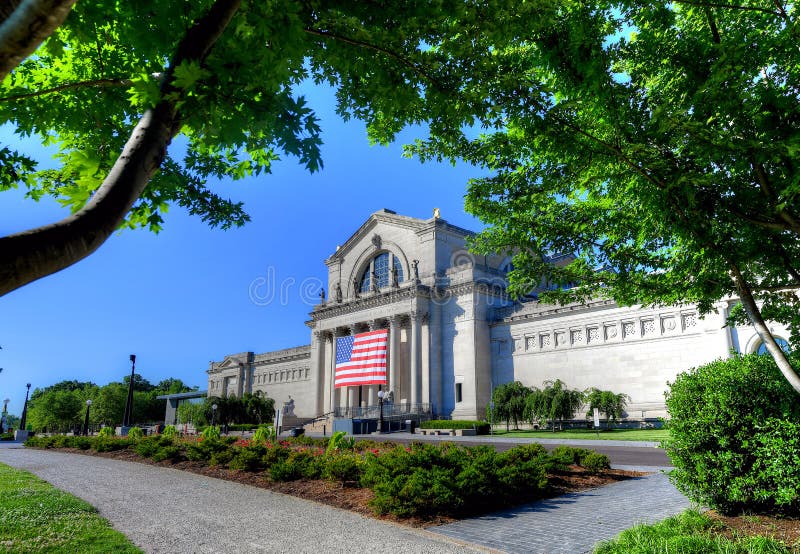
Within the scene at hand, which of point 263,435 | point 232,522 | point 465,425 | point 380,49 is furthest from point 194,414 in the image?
point 380,49

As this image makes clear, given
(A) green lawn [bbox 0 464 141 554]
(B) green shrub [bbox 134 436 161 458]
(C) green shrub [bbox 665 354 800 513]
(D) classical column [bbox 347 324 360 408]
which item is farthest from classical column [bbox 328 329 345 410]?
(C) green shrub [bbox 665 354 800 513]

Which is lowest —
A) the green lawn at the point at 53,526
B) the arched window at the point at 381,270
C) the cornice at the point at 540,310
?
the green lawn at the point at 53,526

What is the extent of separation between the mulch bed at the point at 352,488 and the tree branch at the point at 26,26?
8.05m

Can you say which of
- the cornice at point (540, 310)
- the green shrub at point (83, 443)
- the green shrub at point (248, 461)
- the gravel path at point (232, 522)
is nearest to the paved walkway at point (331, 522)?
the gravel path at point (232, 522)

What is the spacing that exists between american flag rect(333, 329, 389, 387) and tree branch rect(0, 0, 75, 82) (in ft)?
155

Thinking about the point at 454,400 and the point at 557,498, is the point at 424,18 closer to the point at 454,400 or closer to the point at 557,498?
the point at 557,498

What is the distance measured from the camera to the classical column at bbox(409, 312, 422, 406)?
48.4 m

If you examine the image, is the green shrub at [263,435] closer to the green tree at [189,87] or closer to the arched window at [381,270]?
the green tree at [189,87]

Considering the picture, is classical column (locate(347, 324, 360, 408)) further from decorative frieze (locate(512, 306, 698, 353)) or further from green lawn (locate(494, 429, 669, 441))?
green lawn (locate(494, 429, 669, 441))

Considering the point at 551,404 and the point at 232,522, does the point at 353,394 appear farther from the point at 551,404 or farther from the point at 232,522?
the point at 232,522

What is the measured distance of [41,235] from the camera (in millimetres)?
2611

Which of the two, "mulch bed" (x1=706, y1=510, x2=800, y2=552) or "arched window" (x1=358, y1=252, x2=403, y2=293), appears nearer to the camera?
"mulch bed" (x1=706, y1=510, x2=800, y2=552)

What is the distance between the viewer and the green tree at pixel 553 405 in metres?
35.6

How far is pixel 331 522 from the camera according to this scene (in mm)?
8617
